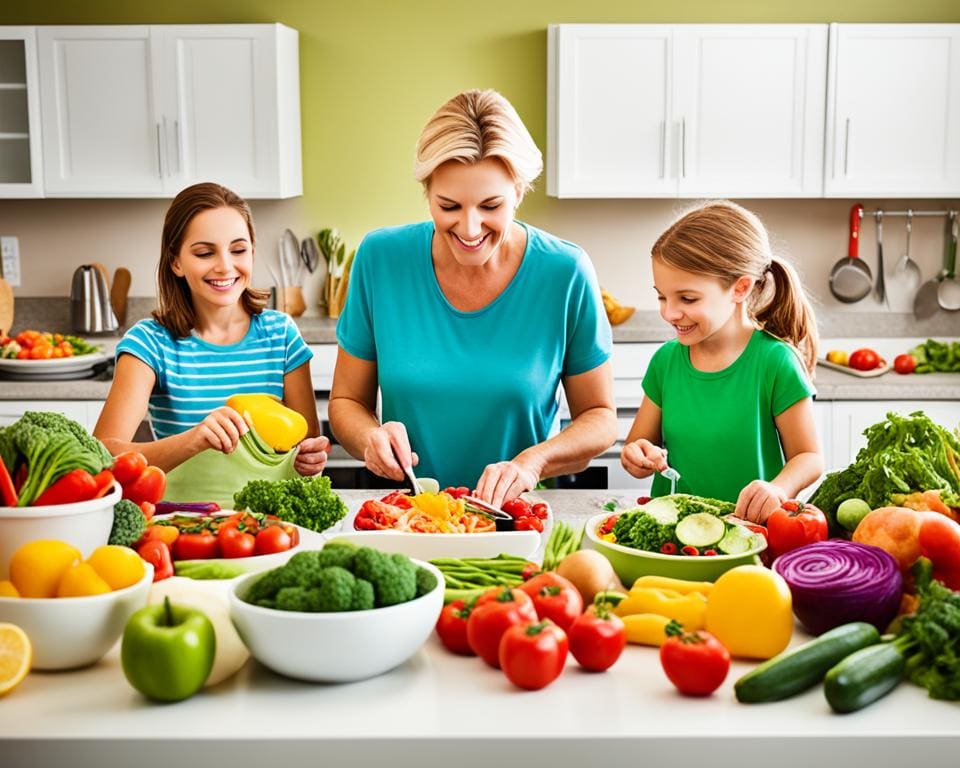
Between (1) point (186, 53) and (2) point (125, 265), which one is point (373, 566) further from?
(2) point (125, 265)

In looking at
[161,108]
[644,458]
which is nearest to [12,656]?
[644,458]

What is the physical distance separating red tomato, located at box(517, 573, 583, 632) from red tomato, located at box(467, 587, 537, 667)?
3 cm

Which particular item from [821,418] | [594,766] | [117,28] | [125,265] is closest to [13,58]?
[117,28]

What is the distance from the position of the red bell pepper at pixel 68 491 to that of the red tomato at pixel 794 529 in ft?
3.15

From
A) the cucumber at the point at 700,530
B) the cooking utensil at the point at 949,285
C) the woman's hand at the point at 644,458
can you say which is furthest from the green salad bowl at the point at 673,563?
the cooking utensil at the point at 949,285

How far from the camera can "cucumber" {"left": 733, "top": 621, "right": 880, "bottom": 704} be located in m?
1.20

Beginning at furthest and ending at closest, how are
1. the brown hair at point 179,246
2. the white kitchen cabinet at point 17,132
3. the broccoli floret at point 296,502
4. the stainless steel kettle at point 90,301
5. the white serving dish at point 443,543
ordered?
the stainless steel kettle at point 90,301, the white kitchen cabinet at point 17,132, the brown hair at point 179,246, the broccoli floret at point 296,502, the white serving dish at point 443,543

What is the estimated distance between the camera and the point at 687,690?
1.22 metres

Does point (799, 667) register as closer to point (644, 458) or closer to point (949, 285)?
point (644, 458)

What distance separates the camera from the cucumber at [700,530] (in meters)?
1.54

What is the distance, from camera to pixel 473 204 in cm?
198

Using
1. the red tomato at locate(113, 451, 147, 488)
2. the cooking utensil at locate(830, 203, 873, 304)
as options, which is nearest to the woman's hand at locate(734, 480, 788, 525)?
the red tomato at locate(113, 451, 147, 488)

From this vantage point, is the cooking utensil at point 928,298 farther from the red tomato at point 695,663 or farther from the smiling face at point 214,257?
the red tomato at point 695,663

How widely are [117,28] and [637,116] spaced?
2029 millimetres
